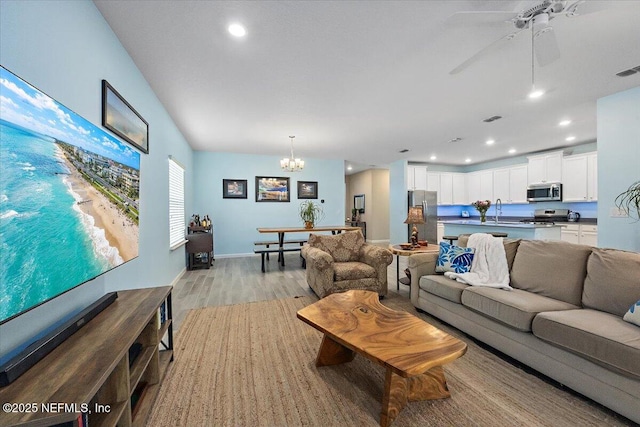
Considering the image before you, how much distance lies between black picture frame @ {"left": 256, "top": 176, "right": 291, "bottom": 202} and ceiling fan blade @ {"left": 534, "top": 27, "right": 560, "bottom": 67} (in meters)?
5.64

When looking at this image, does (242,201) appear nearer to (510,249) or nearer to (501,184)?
(510,249)

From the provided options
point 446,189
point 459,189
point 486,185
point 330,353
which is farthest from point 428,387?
point 459,189

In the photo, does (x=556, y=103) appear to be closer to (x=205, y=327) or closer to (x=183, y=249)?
(x=205, y=327)

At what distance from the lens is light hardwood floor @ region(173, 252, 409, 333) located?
11.3 feet

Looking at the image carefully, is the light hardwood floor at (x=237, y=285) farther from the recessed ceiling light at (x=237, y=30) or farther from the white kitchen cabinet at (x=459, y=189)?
the white kitchen cabinet at (x=459, y=189)

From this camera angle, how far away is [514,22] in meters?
1.88

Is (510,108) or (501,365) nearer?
(501,365)

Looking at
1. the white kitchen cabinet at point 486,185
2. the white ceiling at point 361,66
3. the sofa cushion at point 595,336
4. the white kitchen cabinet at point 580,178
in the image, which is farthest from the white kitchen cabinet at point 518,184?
the sofa cushion at point 595,336

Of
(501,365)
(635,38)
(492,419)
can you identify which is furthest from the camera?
(635,38)

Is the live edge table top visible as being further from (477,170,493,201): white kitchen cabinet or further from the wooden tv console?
(477,170,493,201): white kitchen cabinet

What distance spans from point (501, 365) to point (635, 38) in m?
2.92

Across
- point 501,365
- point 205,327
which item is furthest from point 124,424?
point 501,365

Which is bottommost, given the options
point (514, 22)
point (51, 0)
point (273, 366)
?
point (273, 366)

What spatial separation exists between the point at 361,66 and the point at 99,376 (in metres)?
2.88
